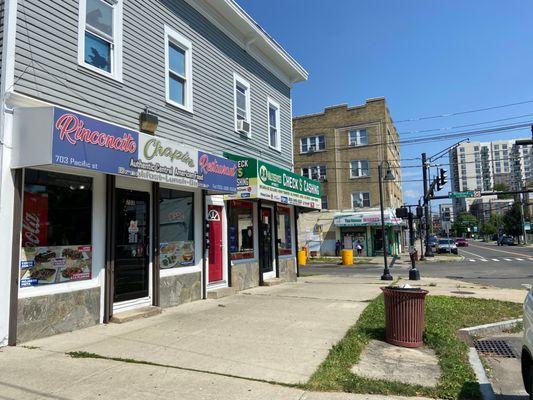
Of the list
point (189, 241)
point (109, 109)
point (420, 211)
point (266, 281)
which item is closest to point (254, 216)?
point (266, 281)

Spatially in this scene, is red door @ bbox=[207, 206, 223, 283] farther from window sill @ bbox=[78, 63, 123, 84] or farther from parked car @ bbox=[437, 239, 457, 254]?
parked car @ bbox=[437, 239, 457, 254]

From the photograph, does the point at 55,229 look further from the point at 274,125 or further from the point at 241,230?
the point at 274,125

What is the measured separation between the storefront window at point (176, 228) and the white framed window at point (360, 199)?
31.7 meters

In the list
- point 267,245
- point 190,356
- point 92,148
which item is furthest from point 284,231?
point 190,356

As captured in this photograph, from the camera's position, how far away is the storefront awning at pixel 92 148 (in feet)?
20.5

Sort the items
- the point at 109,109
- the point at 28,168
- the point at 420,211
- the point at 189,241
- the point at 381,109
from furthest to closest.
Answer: the point at 381,109 → the point at 420,211 → the point at 189,241 → the point at 109,109 → the point at 28,168

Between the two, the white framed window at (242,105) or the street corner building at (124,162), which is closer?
the street corner building at (124,162)

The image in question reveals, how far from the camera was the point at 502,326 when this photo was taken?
28.8 feet

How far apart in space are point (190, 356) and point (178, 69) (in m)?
7.28

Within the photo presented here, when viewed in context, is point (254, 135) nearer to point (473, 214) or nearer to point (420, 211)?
point (420, 211)

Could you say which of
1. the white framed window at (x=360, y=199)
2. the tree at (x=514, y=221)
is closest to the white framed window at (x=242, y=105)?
the white framed window at (x=360, y=199)

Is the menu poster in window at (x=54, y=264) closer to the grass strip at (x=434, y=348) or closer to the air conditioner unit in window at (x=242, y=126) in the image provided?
the grass strip at (x=434, y=348)

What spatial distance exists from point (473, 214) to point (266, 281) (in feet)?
515

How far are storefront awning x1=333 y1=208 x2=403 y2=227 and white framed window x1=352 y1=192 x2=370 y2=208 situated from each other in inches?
36.1
